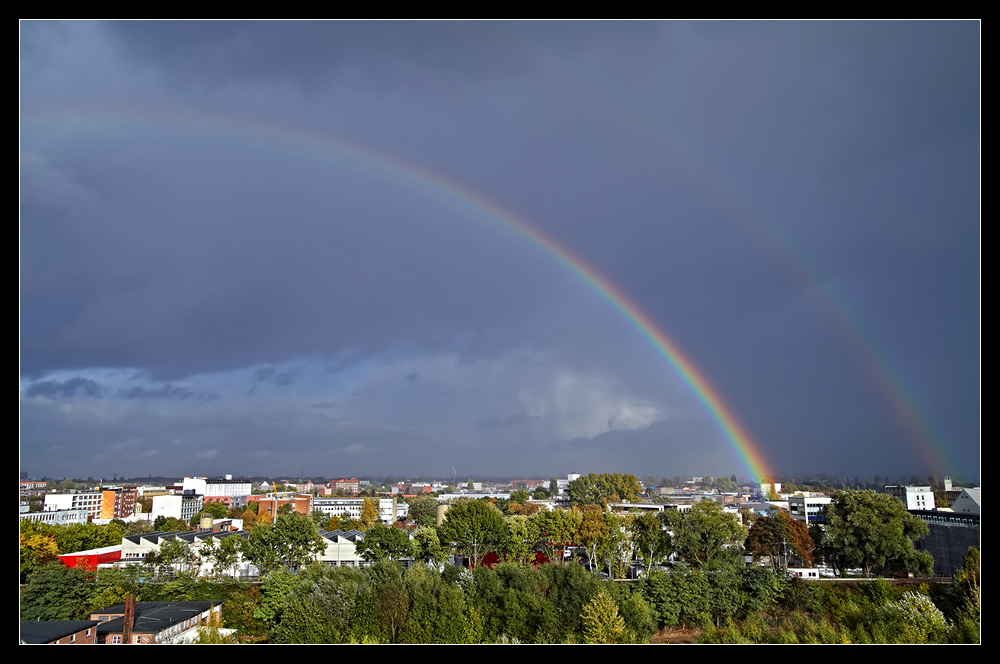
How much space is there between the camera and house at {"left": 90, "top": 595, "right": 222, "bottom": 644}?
46.4ft

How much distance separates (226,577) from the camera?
2273 cm

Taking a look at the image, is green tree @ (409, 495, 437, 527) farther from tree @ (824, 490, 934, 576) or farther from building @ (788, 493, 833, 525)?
building @ (788, 493, 833, 525)

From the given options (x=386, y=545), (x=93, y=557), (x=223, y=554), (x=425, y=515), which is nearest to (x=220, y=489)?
(x=425, y=515)

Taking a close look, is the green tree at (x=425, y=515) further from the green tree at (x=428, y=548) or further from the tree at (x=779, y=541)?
the tree at (x=779, y=541)

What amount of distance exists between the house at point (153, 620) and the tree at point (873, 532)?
20.6 metres

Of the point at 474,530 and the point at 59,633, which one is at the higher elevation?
the point at 59,633

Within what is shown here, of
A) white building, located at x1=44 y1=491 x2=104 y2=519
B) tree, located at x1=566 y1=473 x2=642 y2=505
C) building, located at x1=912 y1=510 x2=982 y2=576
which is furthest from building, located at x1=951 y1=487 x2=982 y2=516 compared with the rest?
white building, located at x1=44 y1=491 x2=104 y2=519

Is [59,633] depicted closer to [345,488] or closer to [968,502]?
[968,502]

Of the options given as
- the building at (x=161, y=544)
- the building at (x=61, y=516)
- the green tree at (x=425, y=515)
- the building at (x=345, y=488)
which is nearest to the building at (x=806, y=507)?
the green tree at (x=425, y=515)

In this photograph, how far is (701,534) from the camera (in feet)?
77.1

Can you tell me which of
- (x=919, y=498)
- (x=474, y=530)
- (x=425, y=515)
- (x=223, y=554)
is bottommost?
(x=425, y=515)

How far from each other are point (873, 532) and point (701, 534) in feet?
18.7
